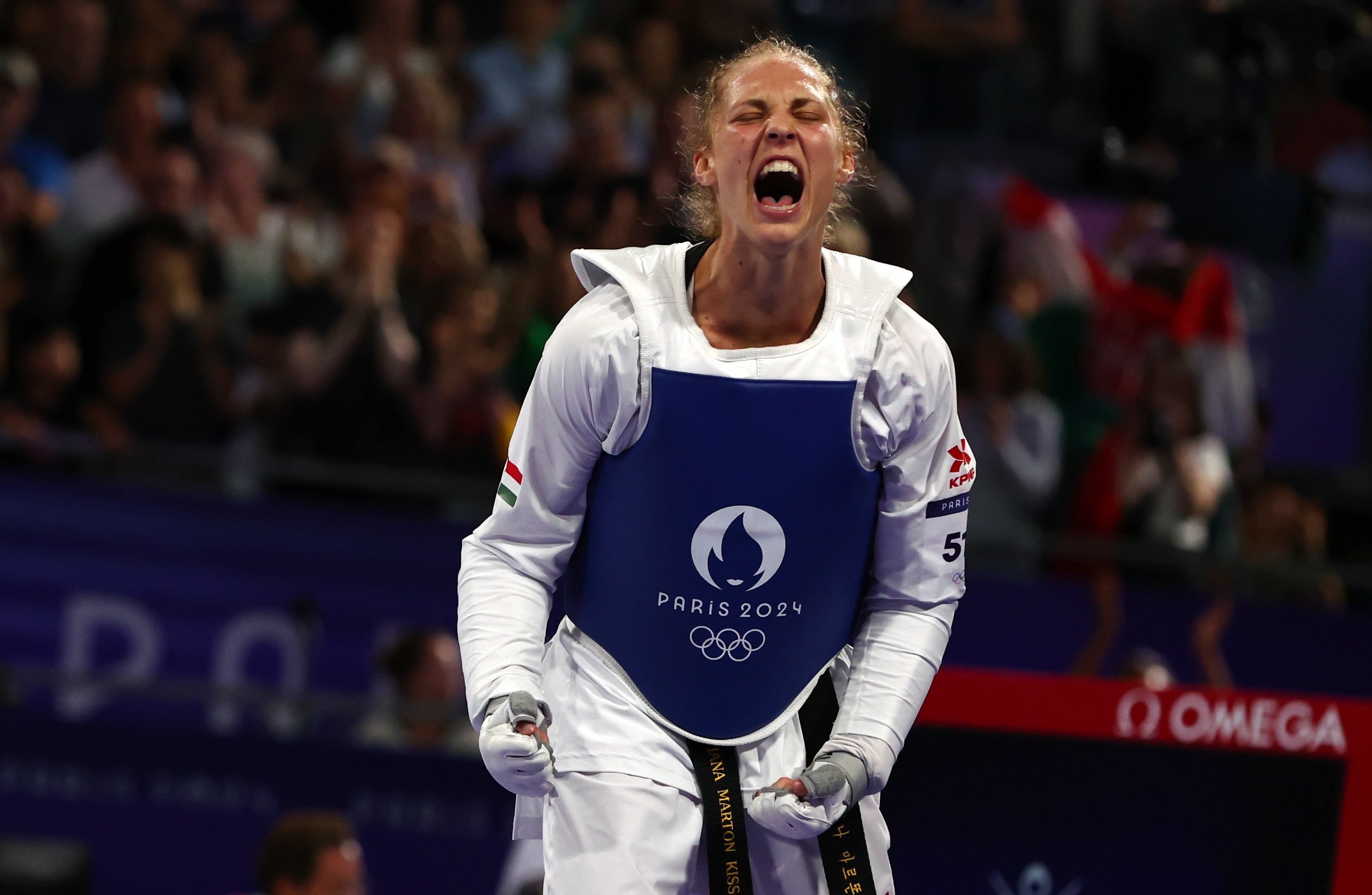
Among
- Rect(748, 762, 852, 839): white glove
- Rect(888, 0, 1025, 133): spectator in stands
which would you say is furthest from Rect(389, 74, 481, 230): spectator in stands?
Rect(748, 762, 852, 839): white glove

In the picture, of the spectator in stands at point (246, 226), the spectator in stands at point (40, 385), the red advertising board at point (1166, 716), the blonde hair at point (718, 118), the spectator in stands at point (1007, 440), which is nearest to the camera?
the blonde hair at point (718, 118)

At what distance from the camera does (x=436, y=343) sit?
6.57 metres

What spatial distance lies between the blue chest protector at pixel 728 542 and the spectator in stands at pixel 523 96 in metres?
5.12

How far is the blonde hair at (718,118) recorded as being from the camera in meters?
3.15

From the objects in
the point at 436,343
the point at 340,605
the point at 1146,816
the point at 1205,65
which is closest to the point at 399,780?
the point at 340,605

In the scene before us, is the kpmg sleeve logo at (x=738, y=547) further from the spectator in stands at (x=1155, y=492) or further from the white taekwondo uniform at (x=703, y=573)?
the spectator in stands at (x=1155, y=492)

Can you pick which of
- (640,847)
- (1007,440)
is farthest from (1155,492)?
A: (640,847)

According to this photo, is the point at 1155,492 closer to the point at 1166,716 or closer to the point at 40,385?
the point at 1166,716

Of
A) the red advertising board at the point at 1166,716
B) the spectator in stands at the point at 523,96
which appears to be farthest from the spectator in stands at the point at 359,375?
the red advertising board at the point at 1166,716

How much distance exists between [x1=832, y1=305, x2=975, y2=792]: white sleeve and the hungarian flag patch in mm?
601

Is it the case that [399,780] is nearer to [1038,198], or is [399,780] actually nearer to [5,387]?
[5,387]

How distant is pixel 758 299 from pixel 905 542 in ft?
1.62

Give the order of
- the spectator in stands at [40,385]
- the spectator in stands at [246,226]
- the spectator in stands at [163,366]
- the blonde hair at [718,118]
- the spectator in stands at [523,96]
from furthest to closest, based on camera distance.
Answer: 1. the spectator in stands at [523,96]
2. the spectator in stands at [246,226]
3. the spectator in stands at [163,366]
4. the spectator in stands at [40,385]
5. the blonde hair at [718,118]

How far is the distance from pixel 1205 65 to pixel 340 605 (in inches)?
156
